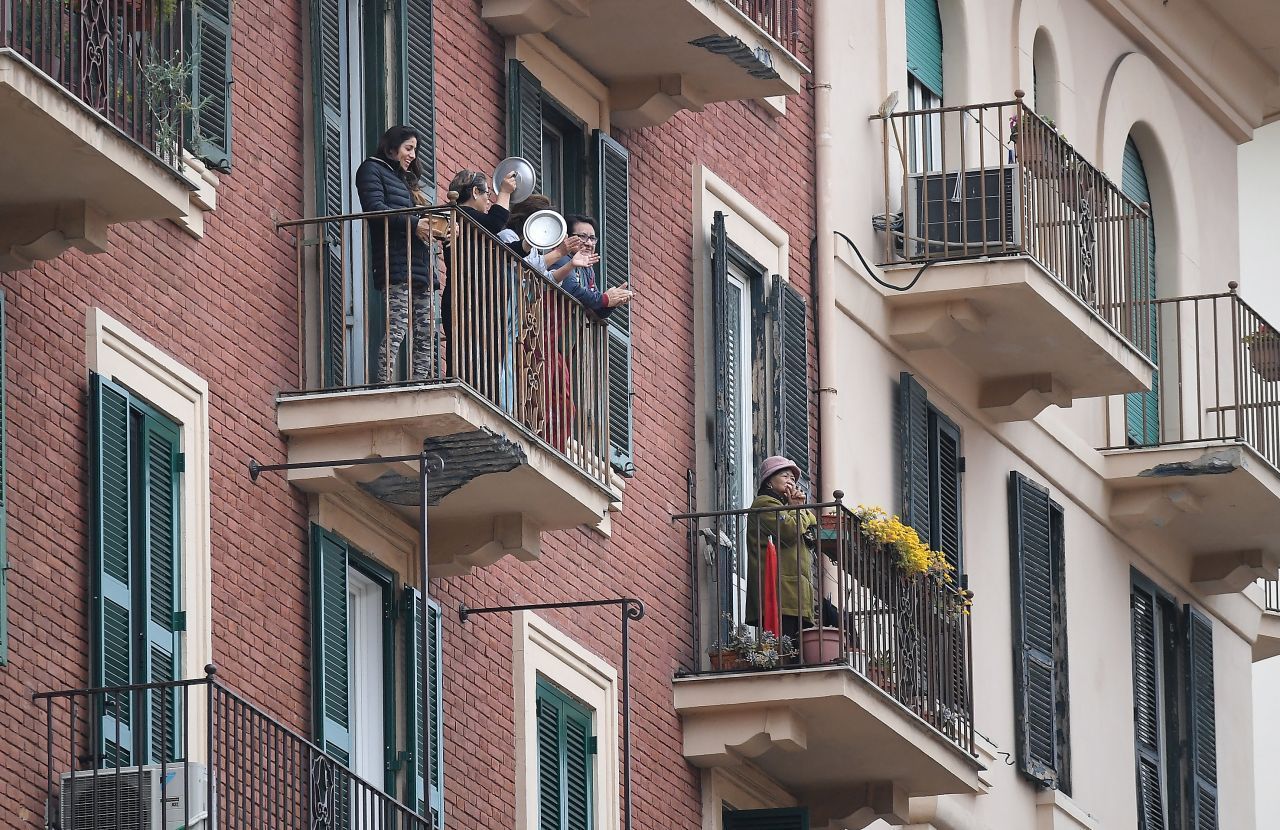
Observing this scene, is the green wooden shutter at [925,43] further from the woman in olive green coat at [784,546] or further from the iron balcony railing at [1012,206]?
the woman in olive green coat at [784,546]

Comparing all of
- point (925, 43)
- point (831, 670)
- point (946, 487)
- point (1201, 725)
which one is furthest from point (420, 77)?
point (1201, 725)

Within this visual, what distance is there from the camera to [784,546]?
23297 millimetres

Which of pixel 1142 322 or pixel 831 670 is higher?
pixel 1142 322

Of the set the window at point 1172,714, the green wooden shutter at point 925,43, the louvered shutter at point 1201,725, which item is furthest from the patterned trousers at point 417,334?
the louvered shutter at point 1201,725

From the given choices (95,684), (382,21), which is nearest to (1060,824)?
(382,21)

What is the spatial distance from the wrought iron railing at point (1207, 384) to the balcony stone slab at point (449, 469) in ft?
32.2

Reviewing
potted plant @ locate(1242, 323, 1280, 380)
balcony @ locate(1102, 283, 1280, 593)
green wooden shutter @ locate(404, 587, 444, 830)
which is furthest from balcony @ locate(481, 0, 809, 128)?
potted plant @ locate(1242, 323, 1280, 380)

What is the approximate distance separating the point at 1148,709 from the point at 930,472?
4.46 m

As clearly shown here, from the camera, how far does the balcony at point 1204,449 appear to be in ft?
97.7

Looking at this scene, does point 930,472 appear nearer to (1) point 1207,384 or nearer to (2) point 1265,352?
(2) point 1265,352

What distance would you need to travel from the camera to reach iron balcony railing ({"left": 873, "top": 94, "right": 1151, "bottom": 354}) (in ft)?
87.0

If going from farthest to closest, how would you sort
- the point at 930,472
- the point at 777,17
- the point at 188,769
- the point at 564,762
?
the point at 930,472 → the point at 777,17 → the point at 564,762 → the point at 188,769

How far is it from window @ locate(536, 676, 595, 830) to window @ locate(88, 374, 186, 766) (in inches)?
156

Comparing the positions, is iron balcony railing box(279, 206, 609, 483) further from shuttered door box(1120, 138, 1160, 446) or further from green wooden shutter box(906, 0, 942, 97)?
shuttered door box(1120, 138, 1160, 446)
